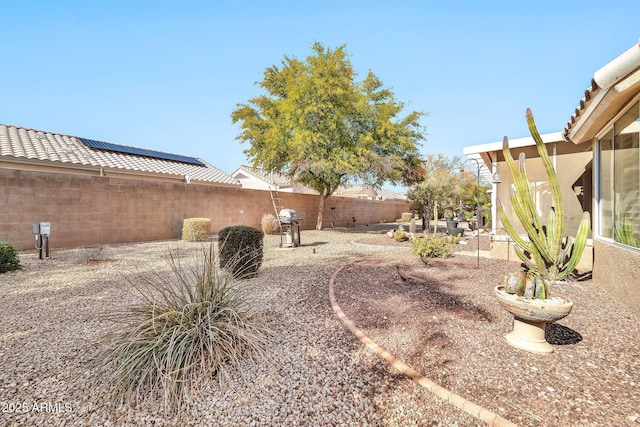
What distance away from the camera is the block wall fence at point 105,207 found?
25.6 ft

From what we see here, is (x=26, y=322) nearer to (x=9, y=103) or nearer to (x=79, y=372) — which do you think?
(x=79, y=372)

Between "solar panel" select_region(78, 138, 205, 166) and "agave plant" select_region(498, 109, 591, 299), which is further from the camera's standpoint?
"solar panel" select_region(78, 138, 205, 166)

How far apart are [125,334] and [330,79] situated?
12.0 metres

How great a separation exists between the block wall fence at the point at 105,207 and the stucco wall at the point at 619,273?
1214 centimetres

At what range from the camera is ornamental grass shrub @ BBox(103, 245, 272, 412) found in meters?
2.14

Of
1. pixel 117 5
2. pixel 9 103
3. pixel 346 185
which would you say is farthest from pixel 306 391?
pixel 9 103

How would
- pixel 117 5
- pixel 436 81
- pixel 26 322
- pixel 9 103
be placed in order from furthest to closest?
pixel 9 103 → pixel 436 81 → pixel 117 5 → pixel 26 322

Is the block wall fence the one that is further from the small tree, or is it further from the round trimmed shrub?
Result: the small tree

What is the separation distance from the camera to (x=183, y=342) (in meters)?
2.39

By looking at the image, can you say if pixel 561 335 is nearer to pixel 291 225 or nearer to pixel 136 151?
pixel 291 225

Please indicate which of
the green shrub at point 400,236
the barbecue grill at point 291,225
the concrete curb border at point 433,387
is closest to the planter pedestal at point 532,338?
the concrete curb border at point 433,387

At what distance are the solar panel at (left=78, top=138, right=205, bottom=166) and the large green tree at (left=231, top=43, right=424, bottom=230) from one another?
5.48 metres

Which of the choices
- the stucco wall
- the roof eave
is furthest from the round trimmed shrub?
the stucco wall

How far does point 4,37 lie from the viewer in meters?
7.62
